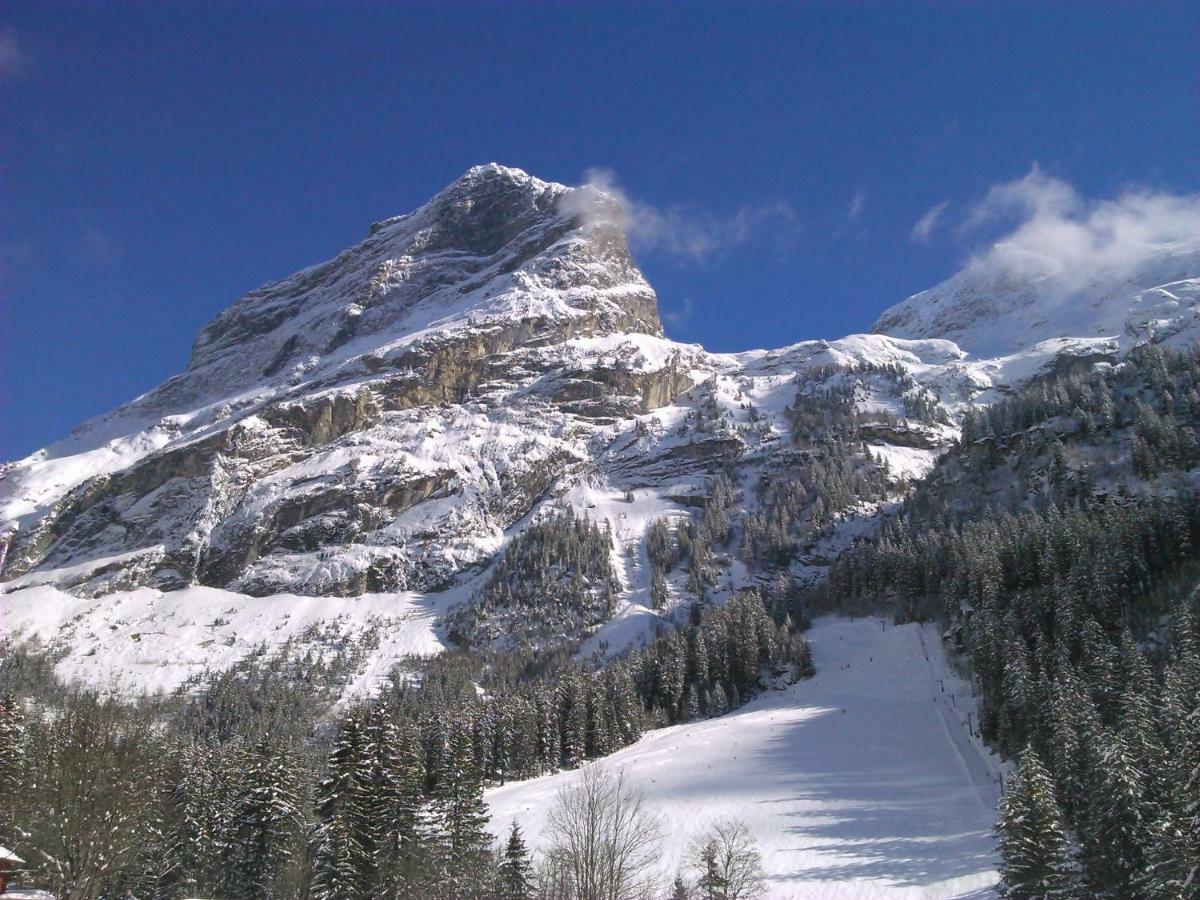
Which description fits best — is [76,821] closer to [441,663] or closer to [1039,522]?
[1039,522]

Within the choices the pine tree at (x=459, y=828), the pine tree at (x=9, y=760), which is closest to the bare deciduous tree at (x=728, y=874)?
the pine tree at (x=459, y=828)

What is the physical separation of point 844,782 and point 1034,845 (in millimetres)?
34320

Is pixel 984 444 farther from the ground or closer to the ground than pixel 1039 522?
farther from the ground

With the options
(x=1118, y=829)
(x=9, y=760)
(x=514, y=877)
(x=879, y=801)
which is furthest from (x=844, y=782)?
(x=9, y=760)

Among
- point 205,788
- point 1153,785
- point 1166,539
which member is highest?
point 1166,539

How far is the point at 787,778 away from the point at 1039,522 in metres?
51.3

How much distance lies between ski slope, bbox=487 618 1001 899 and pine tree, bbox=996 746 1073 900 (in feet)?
28.4

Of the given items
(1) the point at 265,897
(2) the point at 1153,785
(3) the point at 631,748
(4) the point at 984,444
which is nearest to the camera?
(2) the point at 1153,785

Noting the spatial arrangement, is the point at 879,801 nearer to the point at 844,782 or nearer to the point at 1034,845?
the point at 844,782

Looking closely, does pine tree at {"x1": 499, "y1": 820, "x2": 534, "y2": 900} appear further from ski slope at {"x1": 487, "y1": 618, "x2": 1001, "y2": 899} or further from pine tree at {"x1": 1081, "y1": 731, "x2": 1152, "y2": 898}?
pine tree at {"x1": 1081, "y1": 731, "x2": 1152, "y2": 898}

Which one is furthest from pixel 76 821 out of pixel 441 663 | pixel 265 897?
pixel 441 663

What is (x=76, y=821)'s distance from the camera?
2967 cm

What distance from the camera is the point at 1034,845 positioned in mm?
33562

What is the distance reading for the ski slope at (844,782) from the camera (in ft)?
153
